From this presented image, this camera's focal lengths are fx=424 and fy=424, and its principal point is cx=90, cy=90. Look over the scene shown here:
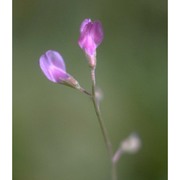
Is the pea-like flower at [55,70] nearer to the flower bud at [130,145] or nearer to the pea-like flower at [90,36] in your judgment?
the pea-like flower at [90,36]

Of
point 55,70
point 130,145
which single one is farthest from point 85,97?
point 55,70

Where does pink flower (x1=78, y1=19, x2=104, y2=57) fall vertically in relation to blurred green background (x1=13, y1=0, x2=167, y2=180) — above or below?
above

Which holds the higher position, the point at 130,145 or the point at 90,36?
the point at 90,36

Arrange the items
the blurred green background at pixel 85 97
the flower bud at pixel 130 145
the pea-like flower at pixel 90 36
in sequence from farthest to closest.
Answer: the blurred green background at pixel 85 97
the flower bud at pixel 130 145
the pea-like flower at pixel 90 36

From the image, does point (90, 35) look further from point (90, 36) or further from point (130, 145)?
point (130, 145)

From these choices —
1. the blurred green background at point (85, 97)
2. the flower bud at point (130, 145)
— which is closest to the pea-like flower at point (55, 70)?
the flower bud at point (130, 145)

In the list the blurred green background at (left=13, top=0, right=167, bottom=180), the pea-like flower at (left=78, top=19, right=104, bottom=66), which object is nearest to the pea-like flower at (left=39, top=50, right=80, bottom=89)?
Result: the pea-like flower at (left=78, top=19, right=104, bottom=66)

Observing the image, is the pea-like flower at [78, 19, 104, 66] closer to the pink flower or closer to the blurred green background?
the pink flower
